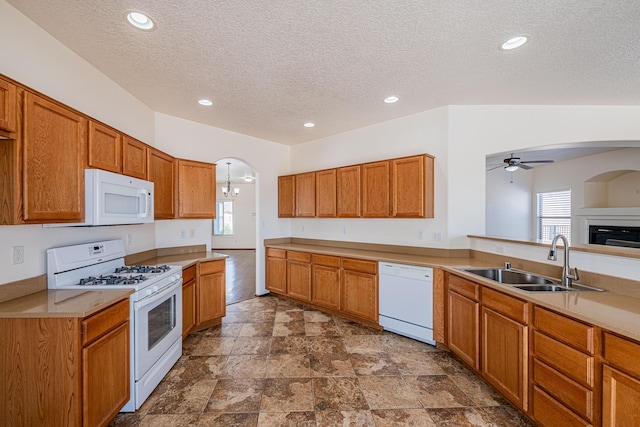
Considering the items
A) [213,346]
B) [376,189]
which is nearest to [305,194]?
[376,189]

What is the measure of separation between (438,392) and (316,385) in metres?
1.02

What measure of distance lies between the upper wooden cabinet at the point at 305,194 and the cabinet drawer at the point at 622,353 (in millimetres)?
3515

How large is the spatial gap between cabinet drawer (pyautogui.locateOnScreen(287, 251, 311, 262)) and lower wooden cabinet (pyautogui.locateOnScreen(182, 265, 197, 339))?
5.12 ft

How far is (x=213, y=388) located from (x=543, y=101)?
4.51m

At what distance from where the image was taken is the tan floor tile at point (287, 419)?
1.88 metres

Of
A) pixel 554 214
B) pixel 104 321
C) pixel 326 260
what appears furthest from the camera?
pixel 554 214

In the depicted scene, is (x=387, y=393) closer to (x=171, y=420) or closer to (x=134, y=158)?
(x=171, y=420)

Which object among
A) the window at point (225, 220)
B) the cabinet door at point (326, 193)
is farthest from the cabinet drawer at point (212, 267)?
the window at point (225, 220)

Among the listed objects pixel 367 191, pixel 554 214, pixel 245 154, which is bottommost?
pixel 554 214

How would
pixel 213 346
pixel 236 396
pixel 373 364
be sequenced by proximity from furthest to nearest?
pixel 213 346 → pixel 373 364 → pixel 236 396

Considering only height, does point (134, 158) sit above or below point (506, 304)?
above

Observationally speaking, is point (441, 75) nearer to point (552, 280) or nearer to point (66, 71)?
point (552, 280)

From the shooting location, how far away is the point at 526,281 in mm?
2459

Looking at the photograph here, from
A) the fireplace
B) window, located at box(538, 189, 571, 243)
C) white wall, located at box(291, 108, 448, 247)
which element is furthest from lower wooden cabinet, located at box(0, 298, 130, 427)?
window, located at box(538, 189, 571, 243)
